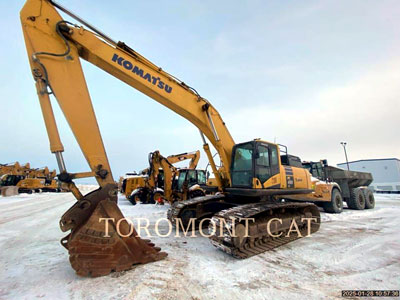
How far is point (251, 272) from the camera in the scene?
3354mm

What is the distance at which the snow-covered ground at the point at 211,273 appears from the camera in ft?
8.86

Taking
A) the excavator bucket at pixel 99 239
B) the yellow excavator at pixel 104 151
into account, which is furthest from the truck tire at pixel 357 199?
the excavator bucket at pixel 99 239

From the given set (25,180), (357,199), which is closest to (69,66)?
(357,199)

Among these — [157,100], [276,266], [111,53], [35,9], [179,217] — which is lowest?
[276,266]

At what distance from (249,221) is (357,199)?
10227mm

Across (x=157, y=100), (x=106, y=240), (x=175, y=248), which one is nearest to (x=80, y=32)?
(x=157, y=100)

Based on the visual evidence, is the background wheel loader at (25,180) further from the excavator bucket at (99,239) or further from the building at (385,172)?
the building at (385,172)

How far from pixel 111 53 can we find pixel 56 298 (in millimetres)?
4103

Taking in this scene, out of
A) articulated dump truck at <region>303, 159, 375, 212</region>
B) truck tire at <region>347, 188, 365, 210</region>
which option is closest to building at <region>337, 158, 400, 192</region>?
articulated dump truck at <region>303, 159, 375, 212</region>

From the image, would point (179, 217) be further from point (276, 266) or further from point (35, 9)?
point (35, 9)

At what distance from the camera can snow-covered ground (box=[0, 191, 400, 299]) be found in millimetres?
2699

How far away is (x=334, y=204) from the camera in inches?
385

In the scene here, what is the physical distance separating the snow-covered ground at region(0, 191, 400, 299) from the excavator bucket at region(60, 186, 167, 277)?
163 mm

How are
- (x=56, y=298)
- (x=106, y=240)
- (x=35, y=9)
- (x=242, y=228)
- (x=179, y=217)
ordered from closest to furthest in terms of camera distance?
(x=56, y=298) → (x=106, y=240) → (x=35, y=9) → (x=242, y=228) → (x=179, y=217)
